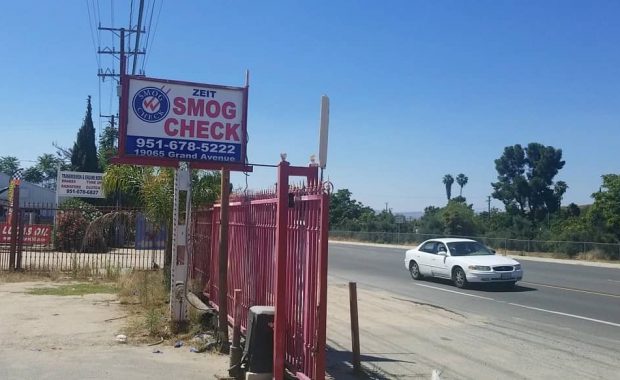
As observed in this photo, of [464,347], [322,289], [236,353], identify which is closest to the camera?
[322,289]

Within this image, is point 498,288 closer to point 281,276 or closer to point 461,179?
point 281,276

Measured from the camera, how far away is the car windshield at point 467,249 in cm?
1978

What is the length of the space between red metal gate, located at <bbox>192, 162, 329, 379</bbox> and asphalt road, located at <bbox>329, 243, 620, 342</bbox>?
234 inches

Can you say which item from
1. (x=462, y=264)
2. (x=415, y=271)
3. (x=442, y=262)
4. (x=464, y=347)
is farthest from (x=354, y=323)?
(x=415, y=271)

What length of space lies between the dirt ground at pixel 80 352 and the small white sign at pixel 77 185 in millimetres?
28304

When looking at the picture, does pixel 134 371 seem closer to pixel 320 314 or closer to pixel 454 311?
pixel 320 314

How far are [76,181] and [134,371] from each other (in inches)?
1346

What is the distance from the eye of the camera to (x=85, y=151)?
50594 mm

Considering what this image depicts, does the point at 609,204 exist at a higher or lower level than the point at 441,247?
Answer: higher

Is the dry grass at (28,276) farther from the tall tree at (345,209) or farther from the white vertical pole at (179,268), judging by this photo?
the tall tree at (345,209)

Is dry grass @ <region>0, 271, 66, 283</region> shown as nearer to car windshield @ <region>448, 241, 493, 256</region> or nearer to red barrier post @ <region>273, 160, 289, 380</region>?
car windshield @ <region>448, 241, 493, 256</region>

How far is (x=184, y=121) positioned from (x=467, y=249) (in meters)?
12.5

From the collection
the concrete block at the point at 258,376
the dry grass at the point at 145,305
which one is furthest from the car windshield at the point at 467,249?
the concrete block at the point at 258,376

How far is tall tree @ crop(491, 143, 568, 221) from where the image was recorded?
7031cm
